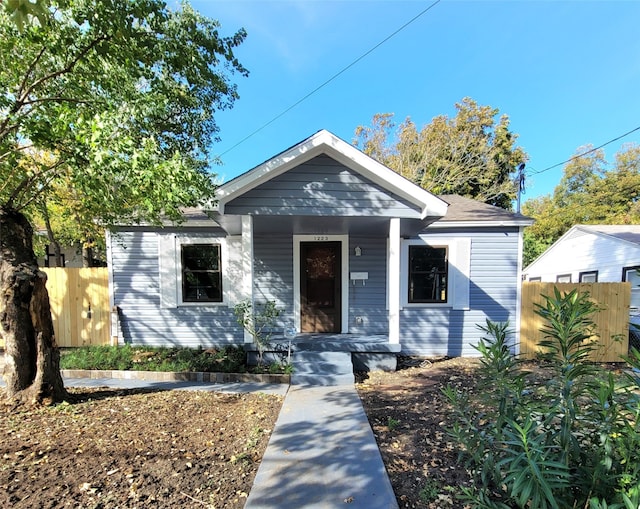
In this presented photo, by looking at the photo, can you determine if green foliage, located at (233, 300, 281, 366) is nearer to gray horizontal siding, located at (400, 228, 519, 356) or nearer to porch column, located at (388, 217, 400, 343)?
porch column, located at (388, 217, 400, 343)

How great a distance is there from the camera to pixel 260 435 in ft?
11.0

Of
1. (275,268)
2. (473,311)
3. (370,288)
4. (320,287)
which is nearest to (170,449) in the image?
(275,268)

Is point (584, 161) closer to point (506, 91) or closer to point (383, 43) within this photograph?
point (506, 91)

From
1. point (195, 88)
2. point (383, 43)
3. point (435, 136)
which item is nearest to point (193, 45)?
point (195, 88)

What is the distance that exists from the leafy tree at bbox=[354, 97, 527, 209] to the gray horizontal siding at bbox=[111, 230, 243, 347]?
44.4 ft

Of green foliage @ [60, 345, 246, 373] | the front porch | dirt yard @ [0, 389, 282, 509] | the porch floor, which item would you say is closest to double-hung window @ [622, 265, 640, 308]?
the porch floor

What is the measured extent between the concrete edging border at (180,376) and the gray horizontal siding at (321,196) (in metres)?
2.80

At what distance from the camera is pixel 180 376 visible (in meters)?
5.32

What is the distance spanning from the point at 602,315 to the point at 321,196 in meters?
6.88

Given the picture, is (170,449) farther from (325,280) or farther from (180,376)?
(325,280)

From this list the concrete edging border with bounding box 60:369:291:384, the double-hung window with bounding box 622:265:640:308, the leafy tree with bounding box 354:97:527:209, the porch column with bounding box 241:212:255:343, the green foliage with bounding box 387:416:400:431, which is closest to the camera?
the green foliage with bounding box 387:416:400:431

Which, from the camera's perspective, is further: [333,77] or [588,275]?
[588,275]

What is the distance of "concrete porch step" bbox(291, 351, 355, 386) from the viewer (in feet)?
17.0

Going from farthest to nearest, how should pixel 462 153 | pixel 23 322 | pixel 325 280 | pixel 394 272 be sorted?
pixel 462 153, pixel 325 280, pixel 394 272, pixel 23 322
